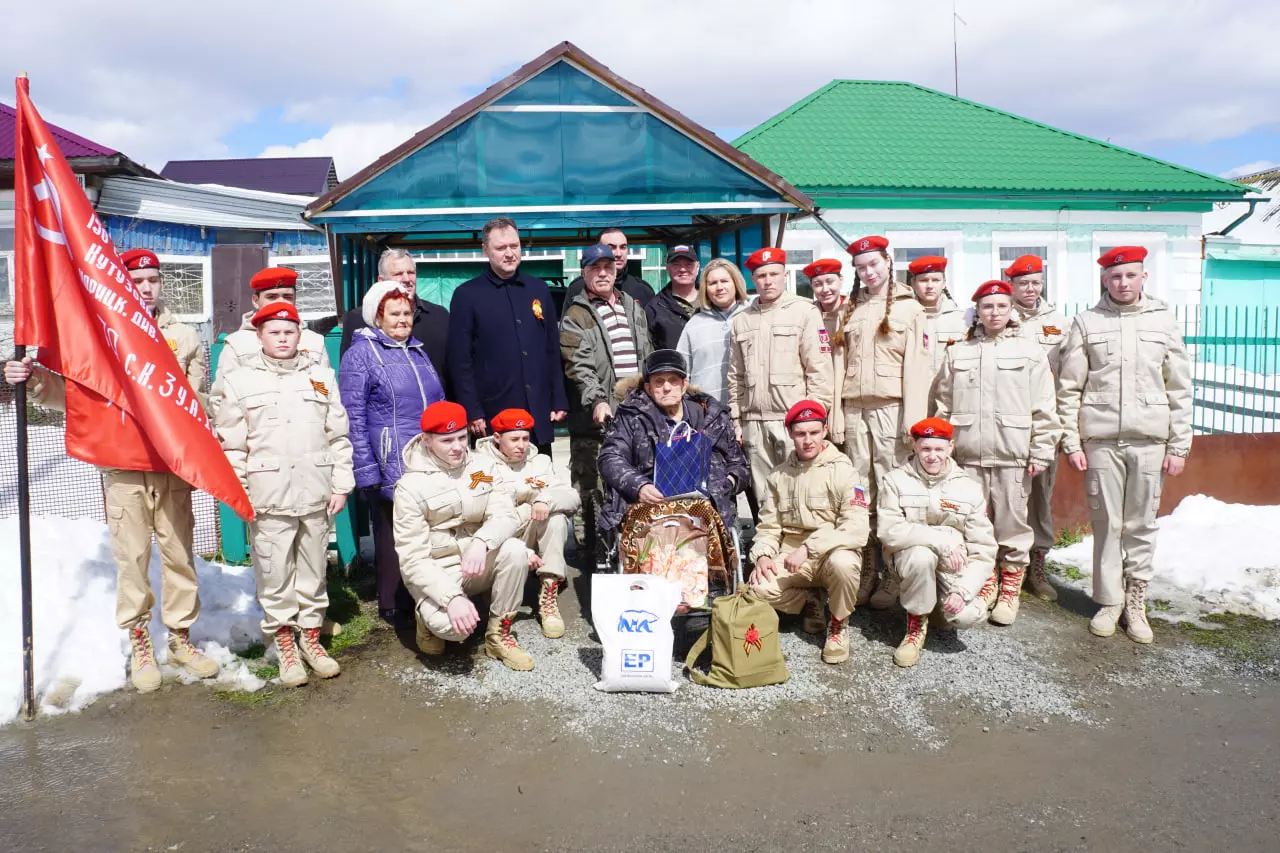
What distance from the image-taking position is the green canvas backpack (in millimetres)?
4320

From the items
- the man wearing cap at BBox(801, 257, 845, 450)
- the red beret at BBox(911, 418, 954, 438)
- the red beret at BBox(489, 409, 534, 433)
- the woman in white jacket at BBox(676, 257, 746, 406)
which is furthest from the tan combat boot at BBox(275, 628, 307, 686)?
the red beret at BBox(911, 418, 954, 438)

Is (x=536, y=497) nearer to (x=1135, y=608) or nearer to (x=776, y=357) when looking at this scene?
(x=776, y=357)

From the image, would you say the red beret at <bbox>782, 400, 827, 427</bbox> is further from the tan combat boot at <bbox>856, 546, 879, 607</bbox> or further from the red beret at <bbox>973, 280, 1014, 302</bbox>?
the red beret at <bbox>973, 280, 1014, 302</bbox>

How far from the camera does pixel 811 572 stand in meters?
4.77

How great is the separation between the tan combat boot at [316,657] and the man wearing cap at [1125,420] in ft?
14.0

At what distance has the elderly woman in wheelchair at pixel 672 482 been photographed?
485 centimetres

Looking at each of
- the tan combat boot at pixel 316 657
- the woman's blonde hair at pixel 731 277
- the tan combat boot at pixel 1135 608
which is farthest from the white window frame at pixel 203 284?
the tan combat boot at pixel 1135 608

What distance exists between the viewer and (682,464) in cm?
498

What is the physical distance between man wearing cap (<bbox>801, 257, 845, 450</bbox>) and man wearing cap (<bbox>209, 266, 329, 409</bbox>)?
2966 mm

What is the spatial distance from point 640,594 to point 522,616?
1.43m

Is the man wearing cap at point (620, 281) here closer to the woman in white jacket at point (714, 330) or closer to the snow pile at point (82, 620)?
the woman in white jacket at point (714, 330)

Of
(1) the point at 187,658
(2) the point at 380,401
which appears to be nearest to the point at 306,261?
(2) the point at 380,401

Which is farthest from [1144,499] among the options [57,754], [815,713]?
[57,754]

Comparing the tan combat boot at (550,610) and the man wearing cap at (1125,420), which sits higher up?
the man wearing cap at (1125,420)
